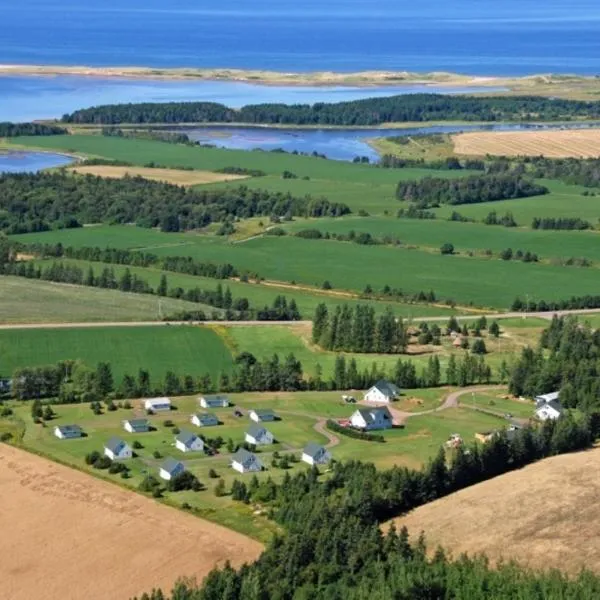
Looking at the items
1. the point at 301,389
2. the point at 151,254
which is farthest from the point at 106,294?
the point at 301,389

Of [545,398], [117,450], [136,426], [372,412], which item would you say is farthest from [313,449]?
[545,398]

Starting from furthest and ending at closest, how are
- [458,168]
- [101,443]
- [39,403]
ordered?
[458,168] → [39,403] → [101,443]

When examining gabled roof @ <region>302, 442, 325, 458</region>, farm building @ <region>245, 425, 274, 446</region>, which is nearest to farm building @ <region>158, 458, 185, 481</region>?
farm building @ <region>245, 425, 274, 446</region>

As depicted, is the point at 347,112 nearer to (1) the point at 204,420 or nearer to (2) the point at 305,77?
(2) the point at 305,77

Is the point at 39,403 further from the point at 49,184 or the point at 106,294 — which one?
the point at 49,184

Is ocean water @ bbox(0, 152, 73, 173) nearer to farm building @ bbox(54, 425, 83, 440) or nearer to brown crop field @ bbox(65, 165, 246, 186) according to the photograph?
brown crop field @ bbox(65, 165, 246, 186)

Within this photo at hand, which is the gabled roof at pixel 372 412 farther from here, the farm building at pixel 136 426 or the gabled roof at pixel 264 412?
the farm building at pixel 136 426
